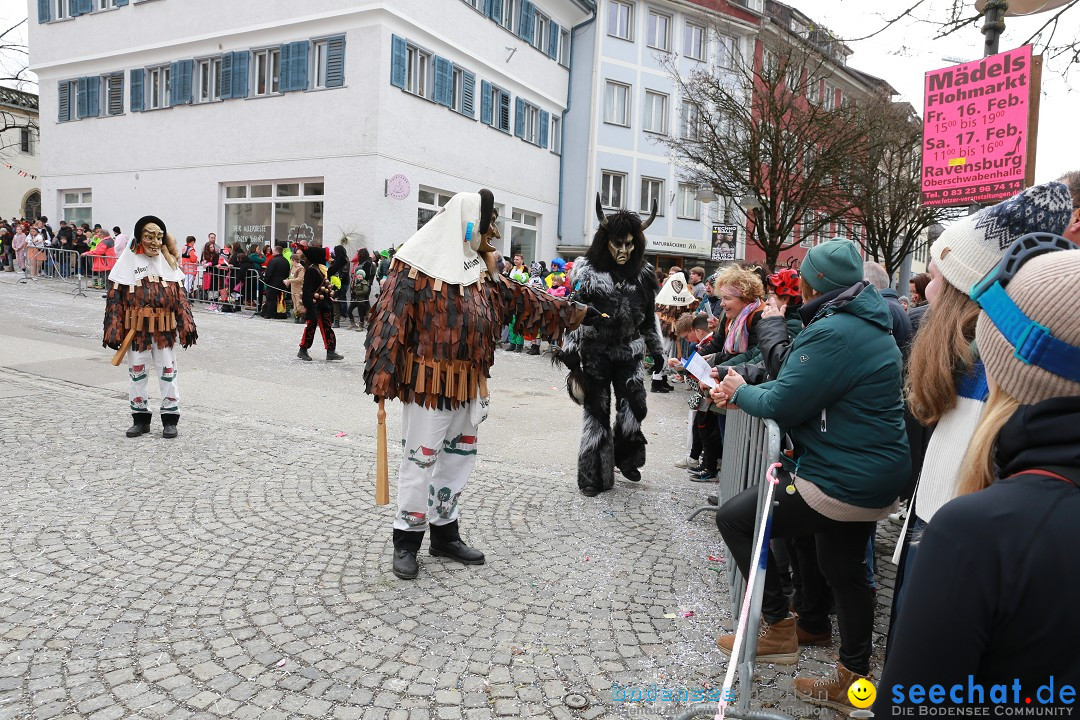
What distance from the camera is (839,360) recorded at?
2.72m

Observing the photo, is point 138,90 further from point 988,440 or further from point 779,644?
point 988,440

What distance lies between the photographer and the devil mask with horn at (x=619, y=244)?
5.55m

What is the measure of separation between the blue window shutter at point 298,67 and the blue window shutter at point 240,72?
1.51 m

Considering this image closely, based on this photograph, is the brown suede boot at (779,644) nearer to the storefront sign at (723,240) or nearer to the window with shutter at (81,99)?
the storefront sign at (723,240)

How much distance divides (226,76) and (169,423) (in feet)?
57.6

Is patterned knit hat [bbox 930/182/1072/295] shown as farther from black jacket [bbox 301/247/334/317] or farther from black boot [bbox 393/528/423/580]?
black jacket [bbox 301/247/334/317]

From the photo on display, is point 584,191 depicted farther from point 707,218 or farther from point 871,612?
point 871,612

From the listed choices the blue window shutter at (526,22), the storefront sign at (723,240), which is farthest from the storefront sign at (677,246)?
the storefront sign at (723,240)

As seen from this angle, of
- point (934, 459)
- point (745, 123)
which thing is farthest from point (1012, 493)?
point (745, 123)

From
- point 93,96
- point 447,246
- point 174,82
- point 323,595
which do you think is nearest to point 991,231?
point 447,246

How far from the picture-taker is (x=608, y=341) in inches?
222

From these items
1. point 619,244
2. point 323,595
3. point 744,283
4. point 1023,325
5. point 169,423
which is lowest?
point 323,595

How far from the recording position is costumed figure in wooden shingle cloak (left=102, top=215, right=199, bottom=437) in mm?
6613

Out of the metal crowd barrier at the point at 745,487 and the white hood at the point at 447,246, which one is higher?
the white hood at the point at 447,246
